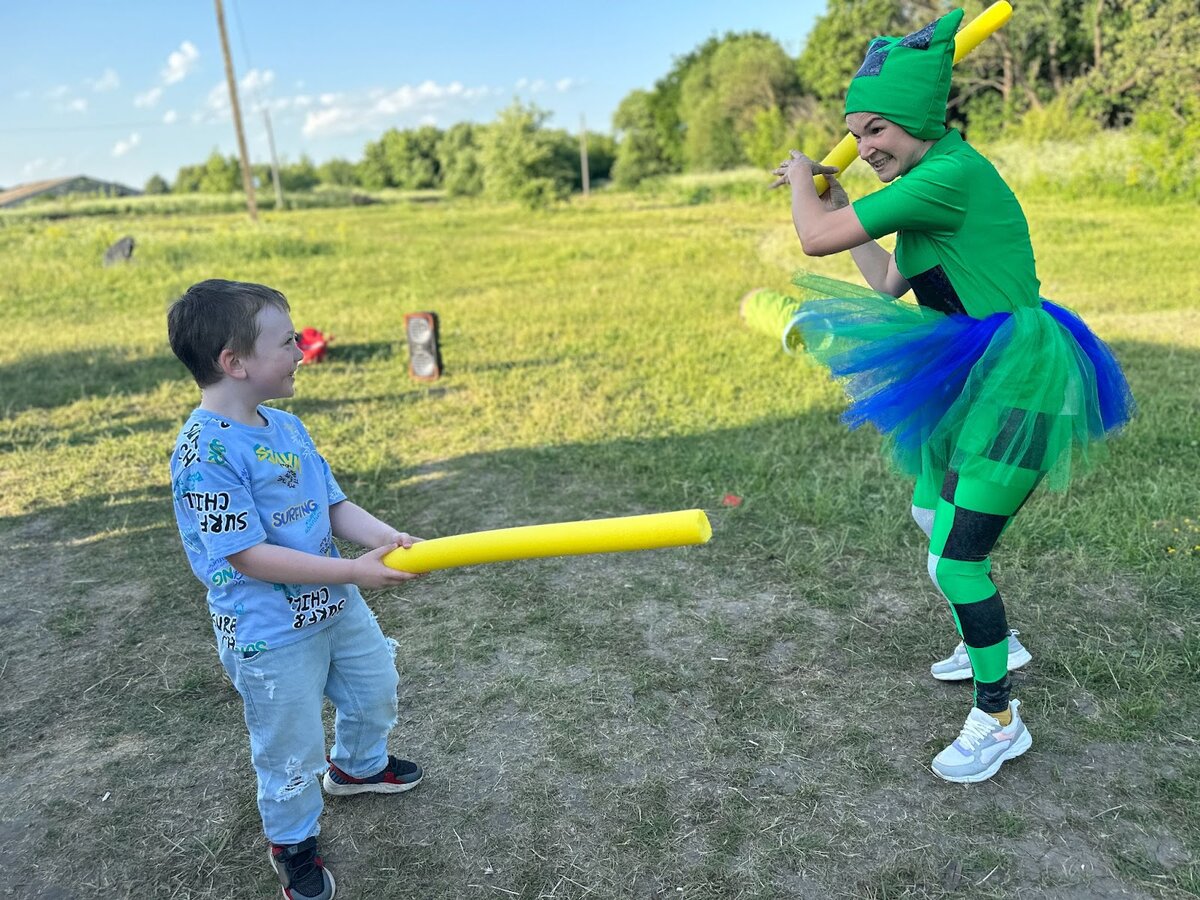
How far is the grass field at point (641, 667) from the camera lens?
2363mm

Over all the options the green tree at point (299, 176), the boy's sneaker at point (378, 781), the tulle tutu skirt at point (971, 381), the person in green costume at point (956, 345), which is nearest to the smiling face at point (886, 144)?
the person in green costume at point (956, 345)

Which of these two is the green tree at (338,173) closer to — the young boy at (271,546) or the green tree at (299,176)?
the green tree at (299,176)

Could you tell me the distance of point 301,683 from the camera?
212cm

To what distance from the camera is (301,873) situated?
224 cm

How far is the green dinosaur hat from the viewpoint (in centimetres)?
220

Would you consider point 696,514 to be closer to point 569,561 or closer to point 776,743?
point 776,743

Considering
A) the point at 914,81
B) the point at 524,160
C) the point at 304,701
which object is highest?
the point at 524,160

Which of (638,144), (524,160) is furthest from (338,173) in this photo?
(524,160)

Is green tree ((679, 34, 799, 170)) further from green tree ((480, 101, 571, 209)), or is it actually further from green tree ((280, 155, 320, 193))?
green tree ((280, 155, 320, 193))

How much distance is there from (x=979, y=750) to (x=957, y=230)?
4.83 ft

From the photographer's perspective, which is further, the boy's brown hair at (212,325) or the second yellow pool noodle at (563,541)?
the boy's brown hair at (212,325)

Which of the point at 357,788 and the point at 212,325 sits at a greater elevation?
the point at 212,325

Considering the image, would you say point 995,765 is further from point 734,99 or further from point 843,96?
point 734,99

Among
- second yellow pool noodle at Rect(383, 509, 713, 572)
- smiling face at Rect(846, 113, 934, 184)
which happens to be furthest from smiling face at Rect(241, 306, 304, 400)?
smiling face at Rect(846, 113, 934, 184)
